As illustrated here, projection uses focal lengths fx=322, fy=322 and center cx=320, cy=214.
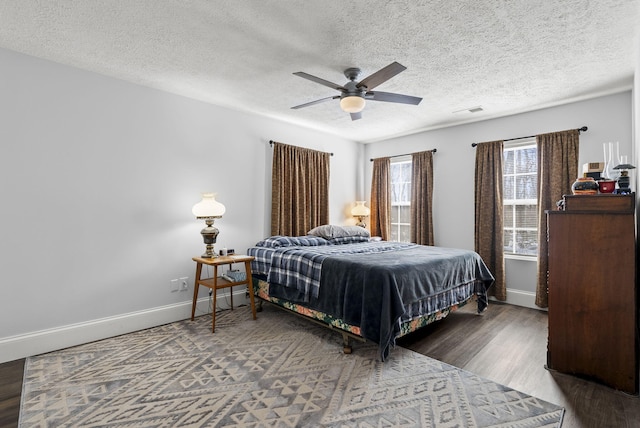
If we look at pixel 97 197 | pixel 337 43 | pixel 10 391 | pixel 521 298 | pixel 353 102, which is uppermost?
pixel 337 43

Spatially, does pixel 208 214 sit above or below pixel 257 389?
above

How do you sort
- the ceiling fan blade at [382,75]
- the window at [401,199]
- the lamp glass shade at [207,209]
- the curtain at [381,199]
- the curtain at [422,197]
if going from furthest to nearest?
the curtain at [381,199] < the window at [401,199] < the curtain at [422,197] < the lamp glass shade at [207,209] < the ceiling fan blade at [382,75]

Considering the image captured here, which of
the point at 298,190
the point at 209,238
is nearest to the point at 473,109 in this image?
the point at 298,190

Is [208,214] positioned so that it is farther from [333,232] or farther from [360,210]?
[360,210]

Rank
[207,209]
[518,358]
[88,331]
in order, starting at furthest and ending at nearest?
1. [207,209]
2. [88,331]
3. [518,358]

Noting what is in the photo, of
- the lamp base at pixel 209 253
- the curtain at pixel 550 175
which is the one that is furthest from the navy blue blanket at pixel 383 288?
the curtain at pixel 550 175

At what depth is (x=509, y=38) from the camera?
96.5 inches

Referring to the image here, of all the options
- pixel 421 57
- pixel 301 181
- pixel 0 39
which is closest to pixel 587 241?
pixel 421 57

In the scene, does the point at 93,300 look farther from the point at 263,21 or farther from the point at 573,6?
the point at 573,6

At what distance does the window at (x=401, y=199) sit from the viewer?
17.8 feet

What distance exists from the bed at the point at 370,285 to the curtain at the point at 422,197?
1242 millimetres

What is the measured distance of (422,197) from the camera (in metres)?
5.02

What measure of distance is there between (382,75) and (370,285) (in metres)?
1.64

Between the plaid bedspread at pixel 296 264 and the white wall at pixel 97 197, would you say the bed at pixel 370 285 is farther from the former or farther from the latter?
the white wall at pixel 97 197
